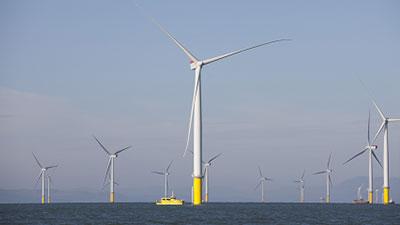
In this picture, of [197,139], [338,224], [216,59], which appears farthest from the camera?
[216,59]

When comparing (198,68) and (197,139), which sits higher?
(198,68)

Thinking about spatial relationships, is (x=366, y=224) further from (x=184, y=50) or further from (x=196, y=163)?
(x=184, y=50)

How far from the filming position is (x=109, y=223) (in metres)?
114

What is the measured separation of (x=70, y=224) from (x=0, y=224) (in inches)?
410

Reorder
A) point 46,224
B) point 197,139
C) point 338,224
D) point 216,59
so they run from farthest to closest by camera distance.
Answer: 1. point 216,59
2. point 197,139
3. point 338,224
4. point 46,224

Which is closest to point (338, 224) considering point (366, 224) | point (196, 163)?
point (366, 224)

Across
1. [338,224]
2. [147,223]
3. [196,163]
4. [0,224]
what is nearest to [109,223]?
[147,223]

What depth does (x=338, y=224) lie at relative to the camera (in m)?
119

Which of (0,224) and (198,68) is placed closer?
(0,224)

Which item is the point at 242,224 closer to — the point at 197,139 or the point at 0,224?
the point at 197,139

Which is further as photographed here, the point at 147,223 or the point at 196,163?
the point at 196,163

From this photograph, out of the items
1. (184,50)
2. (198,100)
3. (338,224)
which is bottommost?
(338,224)

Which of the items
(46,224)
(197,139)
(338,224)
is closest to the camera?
(46,224)

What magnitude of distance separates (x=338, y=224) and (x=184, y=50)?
47227 mm
